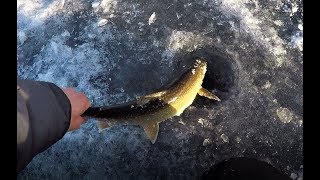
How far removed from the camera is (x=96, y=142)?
301cm

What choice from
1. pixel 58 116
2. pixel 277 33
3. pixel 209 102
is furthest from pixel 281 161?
pixel 58 116

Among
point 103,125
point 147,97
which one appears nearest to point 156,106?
point 147,97

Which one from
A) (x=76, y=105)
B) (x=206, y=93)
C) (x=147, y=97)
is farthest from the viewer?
(x=206, y=93)

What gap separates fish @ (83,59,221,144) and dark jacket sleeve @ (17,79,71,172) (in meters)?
0.32

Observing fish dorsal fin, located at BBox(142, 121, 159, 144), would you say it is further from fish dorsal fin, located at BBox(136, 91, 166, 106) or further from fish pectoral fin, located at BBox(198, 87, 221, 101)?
fish pectoral fin, located at BBox(198, 87, 221, 101)

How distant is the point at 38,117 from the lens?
2062 mm

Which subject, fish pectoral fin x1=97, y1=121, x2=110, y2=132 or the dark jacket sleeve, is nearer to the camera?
the dark jacket sleeve

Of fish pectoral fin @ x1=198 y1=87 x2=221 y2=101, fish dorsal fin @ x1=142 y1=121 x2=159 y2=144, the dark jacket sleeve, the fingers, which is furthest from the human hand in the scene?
fish pectoral fin @ x1=198 y1=87 x2=221 y2=101

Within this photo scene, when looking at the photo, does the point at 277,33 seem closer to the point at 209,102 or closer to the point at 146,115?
the point at 209,102

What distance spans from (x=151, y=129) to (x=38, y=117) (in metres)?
0.92

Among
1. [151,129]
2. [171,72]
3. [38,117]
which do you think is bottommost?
[151,129]

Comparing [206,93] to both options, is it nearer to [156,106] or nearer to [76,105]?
[156,106]

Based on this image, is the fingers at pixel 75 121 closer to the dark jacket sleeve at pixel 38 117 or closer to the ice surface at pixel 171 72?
the dark jacket sleeve at pixel 38 117

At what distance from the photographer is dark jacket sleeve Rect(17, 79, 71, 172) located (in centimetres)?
195
